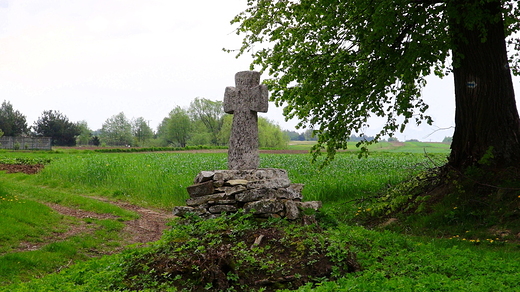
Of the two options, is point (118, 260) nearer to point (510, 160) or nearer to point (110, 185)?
point (510, 160)

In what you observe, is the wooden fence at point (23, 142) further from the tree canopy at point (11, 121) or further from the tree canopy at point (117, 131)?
the tree canopy at point (117, 131)

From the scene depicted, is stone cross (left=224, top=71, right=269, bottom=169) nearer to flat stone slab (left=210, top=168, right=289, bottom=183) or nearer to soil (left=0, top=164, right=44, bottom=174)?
flat stone slab (left=210, top=168, right=289, bottom=183)

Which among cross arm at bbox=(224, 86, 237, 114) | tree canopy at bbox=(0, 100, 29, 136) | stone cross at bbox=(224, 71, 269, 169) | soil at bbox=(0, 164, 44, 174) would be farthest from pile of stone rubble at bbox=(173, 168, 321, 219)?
tree canopy at bbox=(0, 100, 29, 136)

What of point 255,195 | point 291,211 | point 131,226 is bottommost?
point 131,226

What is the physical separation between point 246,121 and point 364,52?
5.33 metres

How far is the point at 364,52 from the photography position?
45.6ft

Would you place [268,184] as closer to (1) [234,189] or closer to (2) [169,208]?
(1) [234,189]

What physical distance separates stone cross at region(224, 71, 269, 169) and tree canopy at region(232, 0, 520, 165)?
3.43 m

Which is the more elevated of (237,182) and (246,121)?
(246,121)

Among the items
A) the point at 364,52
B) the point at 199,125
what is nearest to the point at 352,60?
the point at 364,52

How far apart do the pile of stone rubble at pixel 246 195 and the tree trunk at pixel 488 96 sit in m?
5.52

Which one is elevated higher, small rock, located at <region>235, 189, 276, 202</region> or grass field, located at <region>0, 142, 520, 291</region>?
small rock, located at <region>235, 189, 276, 202</region>

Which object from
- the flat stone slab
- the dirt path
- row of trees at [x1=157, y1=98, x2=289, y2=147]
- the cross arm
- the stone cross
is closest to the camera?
the flat stone slab

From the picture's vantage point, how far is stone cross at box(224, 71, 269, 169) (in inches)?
420
